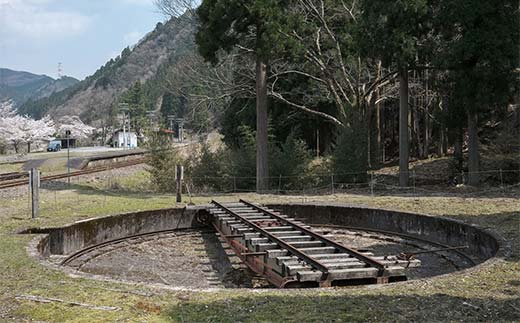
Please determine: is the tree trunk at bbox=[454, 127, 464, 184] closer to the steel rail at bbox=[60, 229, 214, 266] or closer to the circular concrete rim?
the circular concrete rim

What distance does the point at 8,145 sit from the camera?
60969 mm

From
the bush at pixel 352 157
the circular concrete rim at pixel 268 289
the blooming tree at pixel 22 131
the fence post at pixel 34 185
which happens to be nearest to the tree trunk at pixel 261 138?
the bush at pixel 352 157

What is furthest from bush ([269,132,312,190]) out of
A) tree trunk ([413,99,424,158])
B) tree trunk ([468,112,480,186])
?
tree trunk ([413,99,424,158])

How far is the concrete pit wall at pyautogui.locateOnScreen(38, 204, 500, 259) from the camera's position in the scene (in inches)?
404

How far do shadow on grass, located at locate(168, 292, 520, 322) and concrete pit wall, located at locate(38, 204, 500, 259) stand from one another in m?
3.78

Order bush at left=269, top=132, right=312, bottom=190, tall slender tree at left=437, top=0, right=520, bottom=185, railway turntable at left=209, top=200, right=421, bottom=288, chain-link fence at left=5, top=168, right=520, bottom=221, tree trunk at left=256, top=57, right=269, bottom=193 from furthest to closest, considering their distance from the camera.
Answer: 1. bush at left=269, top=132, right=312, bottom=190
2. tree trunk at left=256, top=57, right=269, bottom=193
3. tall slender tree at left=437, top=0, right=520, bottom=185
4. chain-link fence at left=5, top=168, right=520, bottom=221
5. railway turntable at left=209, top=200, right=421, bottom=288

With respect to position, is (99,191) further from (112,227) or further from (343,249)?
(343,249)

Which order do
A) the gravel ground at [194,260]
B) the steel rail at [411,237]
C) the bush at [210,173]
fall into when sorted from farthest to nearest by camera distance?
the bush at [210,173]
the steel rail at [411,237]
the gravel ground at [194,260]

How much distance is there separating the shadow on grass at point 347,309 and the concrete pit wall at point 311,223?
3.78 m

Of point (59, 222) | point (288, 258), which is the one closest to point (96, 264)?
point (59, 222)

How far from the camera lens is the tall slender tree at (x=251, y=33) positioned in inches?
736

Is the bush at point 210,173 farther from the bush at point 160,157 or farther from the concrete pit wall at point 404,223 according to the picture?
the concrete pit wall at point 404,223

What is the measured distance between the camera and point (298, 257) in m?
8.49

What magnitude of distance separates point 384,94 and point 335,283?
2217 centimetres
